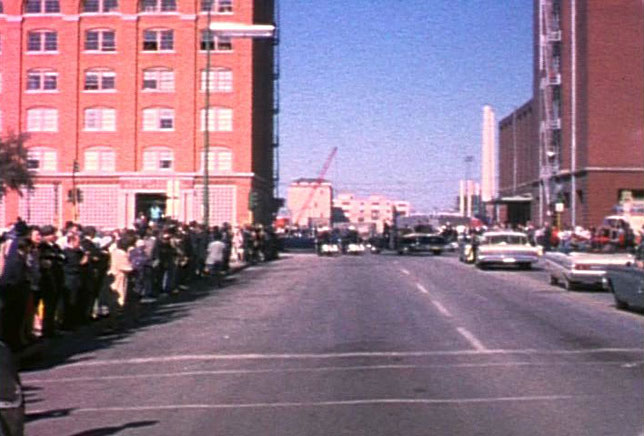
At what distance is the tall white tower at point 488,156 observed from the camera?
126375mm

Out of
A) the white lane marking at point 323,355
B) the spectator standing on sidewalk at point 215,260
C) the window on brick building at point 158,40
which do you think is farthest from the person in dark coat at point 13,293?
the window on brick building at point 158,40

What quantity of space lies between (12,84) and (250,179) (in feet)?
55.8

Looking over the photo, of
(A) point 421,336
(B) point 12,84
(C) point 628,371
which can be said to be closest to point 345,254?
(B) point 12,84

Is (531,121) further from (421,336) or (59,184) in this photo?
(421,336)

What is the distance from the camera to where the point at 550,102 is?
74.5 m

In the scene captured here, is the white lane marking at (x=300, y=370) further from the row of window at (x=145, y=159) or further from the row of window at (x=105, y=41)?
the row of window at (x=105, y=41)

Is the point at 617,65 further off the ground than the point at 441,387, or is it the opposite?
the point at 617,65

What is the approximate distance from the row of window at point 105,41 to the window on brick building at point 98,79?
140 centimetres

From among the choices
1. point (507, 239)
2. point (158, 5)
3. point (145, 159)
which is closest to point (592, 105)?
point (507, 239)

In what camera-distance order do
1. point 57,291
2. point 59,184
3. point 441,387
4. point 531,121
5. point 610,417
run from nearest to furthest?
point 610,417 < point 441,387 < point 57,291 < point 59,184 < point 531,121

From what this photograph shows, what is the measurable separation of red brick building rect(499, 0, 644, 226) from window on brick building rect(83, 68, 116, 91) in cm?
2954

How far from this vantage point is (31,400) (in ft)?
39.1

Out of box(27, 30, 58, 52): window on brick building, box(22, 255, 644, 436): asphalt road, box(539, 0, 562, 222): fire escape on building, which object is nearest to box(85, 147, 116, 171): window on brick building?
box(27, 30, 58, 52): window on brick building

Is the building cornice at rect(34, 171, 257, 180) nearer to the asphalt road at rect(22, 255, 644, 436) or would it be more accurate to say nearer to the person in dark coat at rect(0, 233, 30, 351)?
the asphalt road at rect(22, 255, 644, 436)
